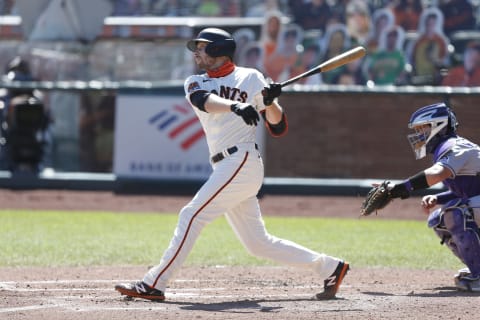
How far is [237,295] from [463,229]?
63.1 inches

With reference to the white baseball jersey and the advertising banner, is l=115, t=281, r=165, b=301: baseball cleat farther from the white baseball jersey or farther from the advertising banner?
the advertising banner

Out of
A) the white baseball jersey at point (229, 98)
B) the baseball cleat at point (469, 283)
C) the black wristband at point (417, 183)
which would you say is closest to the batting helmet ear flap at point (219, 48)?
the white baseball jersey at point (229, 98)

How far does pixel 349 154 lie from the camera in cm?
1452

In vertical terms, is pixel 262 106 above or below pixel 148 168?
above

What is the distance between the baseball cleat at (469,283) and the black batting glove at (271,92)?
187 centimetres

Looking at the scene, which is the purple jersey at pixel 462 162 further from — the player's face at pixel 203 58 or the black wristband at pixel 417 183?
the player's face at pixel 203 58

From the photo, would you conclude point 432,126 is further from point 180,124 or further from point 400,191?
point 180,124

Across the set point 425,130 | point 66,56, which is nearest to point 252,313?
point 425,130

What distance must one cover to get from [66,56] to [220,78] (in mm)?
11946

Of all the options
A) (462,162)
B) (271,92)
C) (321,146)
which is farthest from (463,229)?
(321,146)

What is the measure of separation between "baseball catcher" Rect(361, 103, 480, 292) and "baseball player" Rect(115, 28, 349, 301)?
0.65 metres

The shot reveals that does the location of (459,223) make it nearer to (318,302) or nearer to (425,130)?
(425,130)

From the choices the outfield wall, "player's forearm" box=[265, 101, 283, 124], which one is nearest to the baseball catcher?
"player's forearm" box=[265, 101, 283, 124]

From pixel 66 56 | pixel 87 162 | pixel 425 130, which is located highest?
pixel 425 130
